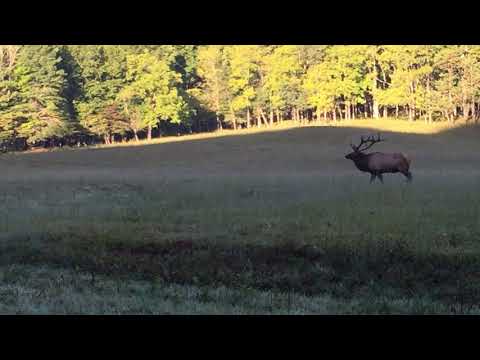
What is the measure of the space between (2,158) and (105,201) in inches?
1251

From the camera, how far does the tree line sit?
61500mm

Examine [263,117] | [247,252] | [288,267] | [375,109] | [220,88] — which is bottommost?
[288,267]

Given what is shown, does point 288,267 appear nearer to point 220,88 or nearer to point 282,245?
point 282,245

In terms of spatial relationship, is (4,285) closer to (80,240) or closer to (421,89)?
(80,240)

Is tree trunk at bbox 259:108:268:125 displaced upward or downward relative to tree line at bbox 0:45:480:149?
downward

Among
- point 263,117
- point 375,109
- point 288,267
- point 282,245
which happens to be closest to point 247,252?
point 282,245

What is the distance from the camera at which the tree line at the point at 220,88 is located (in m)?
61.5

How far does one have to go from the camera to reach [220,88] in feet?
230

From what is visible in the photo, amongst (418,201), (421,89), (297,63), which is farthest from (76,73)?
(418,201)

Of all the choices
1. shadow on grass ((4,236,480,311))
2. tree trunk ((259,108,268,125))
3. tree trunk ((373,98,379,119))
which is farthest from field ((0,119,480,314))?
tree trunk ((259,108,268,125))

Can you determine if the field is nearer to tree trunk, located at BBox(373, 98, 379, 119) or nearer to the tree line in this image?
the tree line

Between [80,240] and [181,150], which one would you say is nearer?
[80,240]

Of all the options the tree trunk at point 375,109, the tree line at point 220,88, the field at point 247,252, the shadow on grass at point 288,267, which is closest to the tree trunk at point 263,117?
the tree line at point 220,88

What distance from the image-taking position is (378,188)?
19703mm
